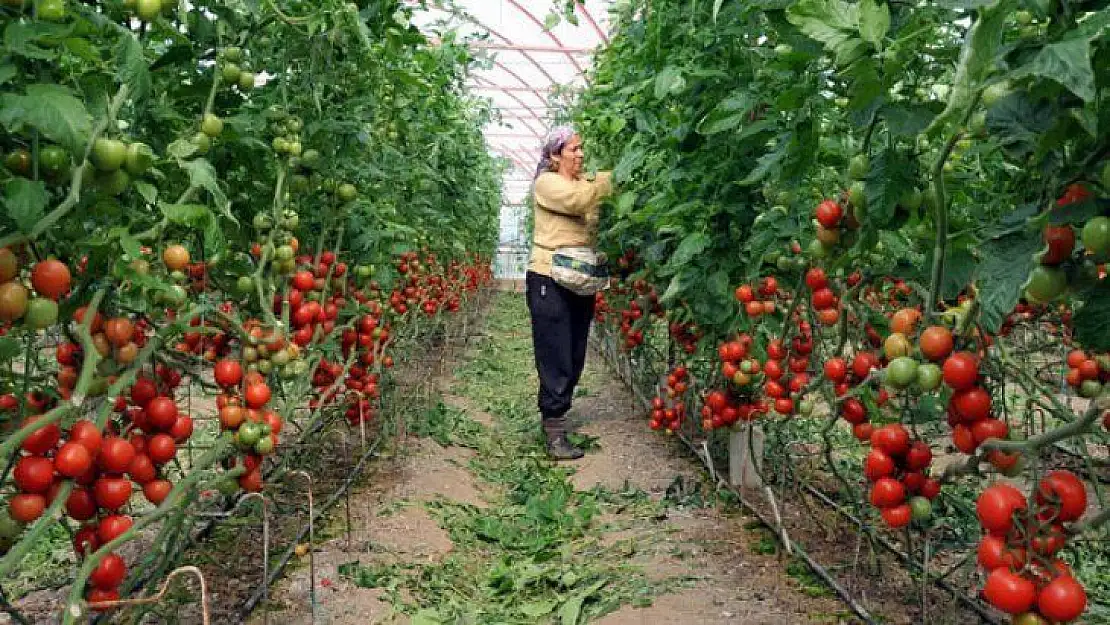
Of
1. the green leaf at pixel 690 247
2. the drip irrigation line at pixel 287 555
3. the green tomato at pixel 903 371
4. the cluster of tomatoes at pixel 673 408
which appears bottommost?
the drip irrigation line at pixel 287 555

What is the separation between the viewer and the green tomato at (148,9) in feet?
4.98

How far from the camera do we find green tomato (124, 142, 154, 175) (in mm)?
1423

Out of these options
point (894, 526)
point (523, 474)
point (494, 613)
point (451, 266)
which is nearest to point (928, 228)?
point (894, 526)

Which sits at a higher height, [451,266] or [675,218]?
[675,218]

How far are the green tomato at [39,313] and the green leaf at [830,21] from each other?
1.32 meters

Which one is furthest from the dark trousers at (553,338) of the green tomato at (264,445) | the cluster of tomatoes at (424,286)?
the green tomato at (264,445)

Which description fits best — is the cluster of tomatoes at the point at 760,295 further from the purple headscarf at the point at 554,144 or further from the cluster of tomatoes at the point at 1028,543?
the purple headscarf at the point at 554,144

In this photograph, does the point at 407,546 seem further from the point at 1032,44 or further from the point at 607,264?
the point at 1032,44

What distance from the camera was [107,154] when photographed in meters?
1.37

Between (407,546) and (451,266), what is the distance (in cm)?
547

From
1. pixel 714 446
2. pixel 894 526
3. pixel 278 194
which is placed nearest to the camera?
pixel 894 526

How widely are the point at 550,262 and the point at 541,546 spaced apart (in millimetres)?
1752

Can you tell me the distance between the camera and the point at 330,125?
2664 millimetres

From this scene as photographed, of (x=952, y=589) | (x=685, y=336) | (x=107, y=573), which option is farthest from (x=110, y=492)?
(x=685, y=336)
